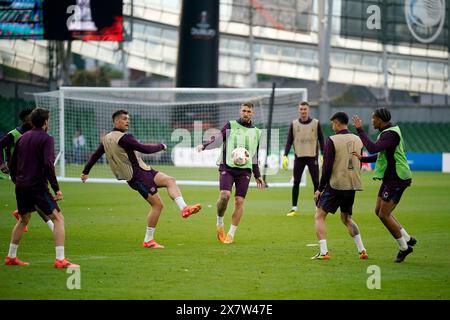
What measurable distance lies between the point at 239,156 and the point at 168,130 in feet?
71.8

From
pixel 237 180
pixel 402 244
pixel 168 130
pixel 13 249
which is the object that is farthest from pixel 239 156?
pixel 168 130

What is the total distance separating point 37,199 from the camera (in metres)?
12.4

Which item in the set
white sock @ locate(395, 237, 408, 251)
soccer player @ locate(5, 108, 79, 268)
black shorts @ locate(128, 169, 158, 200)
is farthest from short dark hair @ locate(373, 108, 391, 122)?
soccer player @ locate(5, 108, 79, 268)

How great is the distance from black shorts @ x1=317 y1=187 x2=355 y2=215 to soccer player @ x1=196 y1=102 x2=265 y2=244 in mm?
2319

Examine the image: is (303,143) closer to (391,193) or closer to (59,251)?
(391,193)

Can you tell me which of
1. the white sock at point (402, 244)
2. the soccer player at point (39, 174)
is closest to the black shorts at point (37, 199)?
the soccer player at point (39, 174)

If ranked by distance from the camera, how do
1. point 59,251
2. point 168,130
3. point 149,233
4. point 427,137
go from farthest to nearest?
point 427,137, point 168,130, point 149,233, point 59,251

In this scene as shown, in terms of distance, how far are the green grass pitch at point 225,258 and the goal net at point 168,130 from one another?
10657mm

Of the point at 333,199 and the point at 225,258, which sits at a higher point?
the point at 333,199

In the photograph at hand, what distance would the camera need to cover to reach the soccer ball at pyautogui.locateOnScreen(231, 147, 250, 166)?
15.8 m

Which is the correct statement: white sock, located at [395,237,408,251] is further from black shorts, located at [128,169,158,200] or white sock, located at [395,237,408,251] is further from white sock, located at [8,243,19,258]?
white sock, located at [8,243,19,258]

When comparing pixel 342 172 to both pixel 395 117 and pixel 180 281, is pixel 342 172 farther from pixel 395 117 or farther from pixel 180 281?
pixel 395 117

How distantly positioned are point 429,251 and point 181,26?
29.8m

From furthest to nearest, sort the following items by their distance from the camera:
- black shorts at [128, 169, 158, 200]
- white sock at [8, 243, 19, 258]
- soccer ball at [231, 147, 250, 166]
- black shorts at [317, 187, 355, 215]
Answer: soccer ball at [231, 147, 250, 166] < black shorts at [128, 169, 158, 200] < black shorts at [317, 187, 355, 215] < white sock at [8, 243, 19, 258]
